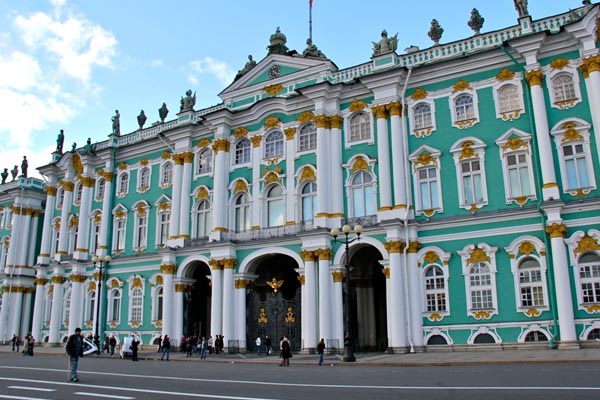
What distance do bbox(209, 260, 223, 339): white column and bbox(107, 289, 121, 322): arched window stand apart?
9948 millimetres

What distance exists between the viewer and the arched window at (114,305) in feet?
135

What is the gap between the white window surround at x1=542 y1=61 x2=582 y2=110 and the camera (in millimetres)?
27453

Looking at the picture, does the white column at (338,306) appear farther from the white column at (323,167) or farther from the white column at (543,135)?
the white column at (543,135)

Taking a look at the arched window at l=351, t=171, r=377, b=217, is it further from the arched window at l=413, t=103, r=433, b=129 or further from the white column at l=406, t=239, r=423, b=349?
the arched window at l=413, t=103, r=433, b=129

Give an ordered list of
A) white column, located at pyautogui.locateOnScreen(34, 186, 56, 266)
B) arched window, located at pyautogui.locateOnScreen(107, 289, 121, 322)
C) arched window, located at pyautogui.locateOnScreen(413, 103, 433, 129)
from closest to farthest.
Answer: arched window, located at pyautogui.locateOnScreen(413, 103, 433, 129) → arched window, located at pyautogui.locateOnScreen(107, 289, 121, 322) → white column, located at pyautogui.locateOnScreen(34, 186, 56, 266)

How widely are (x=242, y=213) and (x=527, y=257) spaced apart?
17321 millimetres

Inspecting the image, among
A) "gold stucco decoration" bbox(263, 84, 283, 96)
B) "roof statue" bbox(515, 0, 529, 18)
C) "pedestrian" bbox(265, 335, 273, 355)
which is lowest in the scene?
"pedestrian" bbox(265, 335, 273, 355)

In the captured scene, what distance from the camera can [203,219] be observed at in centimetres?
3803

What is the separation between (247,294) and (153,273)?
332 inches

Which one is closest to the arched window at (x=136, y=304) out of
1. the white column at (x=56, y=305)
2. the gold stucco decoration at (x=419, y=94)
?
the white column at (x=56, y=305)

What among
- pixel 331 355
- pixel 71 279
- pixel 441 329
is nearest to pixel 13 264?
pixel 71 279

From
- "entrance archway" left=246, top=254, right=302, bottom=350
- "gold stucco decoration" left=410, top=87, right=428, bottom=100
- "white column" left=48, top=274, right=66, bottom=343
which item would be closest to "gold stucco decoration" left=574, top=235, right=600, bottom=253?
"gold stucco decoration" left=410, top=87, right=428, bottom=100

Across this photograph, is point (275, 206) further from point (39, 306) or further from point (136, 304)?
point (39, 306)

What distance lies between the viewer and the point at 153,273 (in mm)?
39469
